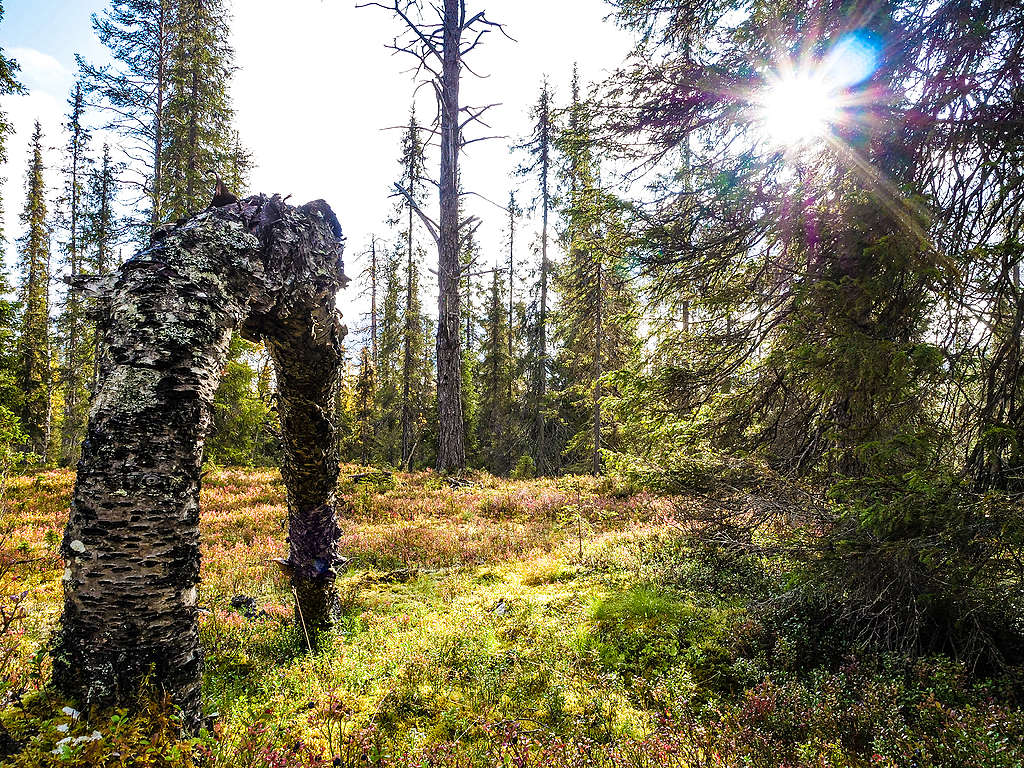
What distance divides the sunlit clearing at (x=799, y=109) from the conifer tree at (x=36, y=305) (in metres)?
32.5

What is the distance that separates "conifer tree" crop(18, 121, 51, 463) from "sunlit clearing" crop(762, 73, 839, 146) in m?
32.5

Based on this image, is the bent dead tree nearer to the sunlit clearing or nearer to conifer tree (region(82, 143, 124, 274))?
the sunlit clearing

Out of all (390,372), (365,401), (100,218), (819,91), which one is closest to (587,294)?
(819,91)

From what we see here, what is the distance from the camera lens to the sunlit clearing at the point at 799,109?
4.50 metres

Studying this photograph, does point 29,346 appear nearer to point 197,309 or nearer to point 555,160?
point 555,160

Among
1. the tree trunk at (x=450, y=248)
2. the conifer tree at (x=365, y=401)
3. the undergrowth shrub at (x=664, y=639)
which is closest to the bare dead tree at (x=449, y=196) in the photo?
the tree trunk at (x=450, y=248)

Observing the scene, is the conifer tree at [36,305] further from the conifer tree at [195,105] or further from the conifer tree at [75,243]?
the conifer tree at [195,105]

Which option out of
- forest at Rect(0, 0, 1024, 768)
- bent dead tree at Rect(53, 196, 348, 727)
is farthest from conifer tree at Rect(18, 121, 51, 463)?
bent dead tree at Rect(53, 196, 348, 727)

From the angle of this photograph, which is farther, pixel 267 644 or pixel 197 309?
pixel 267 644

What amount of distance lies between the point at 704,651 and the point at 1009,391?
340 cm

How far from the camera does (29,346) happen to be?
23156 mm

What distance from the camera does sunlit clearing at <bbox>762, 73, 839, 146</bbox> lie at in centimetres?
450

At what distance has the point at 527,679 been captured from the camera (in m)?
4.05

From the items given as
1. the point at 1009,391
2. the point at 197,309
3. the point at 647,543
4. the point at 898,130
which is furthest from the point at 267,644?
the point at 898,130
